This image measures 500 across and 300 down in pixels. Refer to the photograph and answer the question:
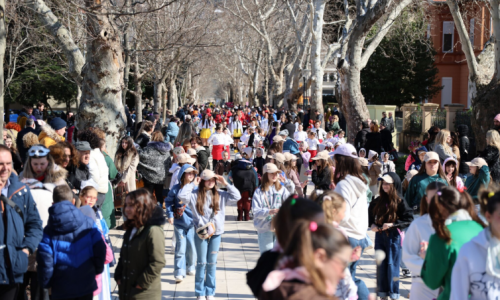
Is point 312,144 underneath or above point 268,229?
above

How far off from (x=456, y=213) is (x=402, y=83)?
1415 inches

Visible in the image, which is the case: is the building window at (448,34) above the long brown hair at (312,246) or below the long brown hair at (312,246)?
above

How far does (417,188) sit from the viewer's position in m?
6.73

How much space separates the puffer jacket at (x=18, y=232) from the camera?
182 inches

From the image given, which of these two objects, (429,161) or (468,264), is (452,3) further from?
(468,264)

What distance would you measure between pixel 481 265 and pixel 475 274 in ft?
0.21

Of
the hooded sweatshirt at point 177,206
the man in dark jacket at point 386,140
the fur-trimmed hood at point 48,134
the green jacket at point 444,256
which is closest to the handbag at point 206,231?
the hooded sweatshirt at point 177,206

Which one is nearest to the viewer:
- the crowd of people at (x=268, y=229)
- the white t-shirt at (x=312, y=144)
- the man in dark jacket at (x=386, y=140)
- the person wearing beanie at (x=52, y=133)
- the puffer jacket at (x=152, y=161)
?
the crowd of people at (x=268, y=229)

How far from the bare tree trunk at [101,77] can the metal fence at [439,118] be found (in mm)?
14920

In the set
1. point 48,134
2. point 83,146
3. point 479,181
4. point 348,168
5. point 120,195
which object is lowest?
point 120,195

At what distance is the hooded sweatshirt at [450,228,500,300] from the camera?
332 cm

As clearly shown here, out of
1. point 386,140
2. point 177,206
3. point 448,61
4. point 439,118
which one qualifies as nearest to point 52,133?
point 177,206

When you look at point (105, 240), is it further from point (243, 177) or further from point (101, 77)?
point (101, 77)

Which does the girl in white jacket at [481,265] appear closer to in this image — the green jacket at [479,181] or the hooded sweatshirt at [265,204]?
the hooded sweatshirt at [265,204]
